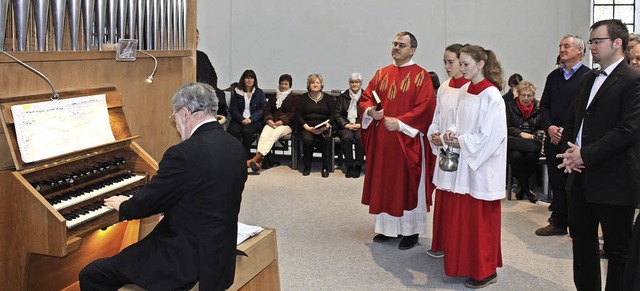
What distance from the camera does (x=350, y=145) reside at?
8727 mm

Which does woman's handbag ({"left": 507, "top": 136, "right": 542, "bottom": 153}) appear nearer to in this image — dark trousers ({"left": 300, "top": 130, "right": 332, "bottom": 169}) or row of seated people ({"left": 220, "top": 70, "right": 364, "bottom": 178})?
row of seated people ({"left": 220, "top": 70, "right": 364, "bottom": 178})

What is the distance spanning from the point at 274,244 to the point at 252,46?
7.30 meters

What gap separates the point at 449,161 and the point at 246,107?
5.06 metres

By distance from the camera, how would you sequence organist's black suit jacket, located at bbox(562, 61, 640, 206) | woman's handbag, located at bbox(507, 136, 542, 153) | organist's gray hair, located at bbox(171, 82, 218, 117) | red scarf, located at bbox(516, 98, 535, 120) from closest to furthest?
organist's gray hair, located at bbox(171, 82, 218, 117), organist's black suit jacket, located at bbox(562, 61, 640, 206), woman's handbag, located at bbox(507, 136, 542, 153), red scarf, located at bbox(516, 98, 535, 120)

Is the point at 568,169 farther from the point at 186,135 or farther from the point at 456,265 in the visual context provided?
the point at 186,135

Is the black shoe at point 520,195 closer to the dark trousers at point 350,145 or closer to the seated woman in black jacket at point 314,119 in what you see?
the dark trousers at point 350,145

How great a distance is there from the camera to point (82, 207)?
3721mm

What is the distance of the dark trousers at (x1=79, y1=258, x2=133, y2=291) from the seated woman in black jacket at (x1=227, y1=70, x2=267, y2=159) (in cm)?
595

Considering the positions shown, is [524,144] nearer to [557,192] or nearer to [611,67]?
[557,192]

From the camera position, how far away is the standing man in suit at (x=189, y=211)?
9.99 ft

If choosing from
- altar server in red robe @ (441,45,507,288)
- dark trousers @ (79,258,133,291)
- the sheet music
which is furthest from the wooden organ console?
altar server in red robe @ (441,45,507,288)

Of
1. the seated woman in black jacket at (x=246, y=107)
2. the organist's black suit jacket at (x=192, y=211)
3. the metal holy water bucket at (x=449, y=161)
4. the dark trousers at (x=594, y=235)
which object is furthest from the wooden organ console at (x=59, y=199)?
the seated woman in black jacket at (x=246, y=107)

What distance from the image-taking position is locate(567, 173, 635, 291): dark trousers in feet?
12.2

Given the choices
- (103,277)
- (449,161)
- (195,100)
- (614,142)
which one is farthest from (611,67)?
(103,277)
